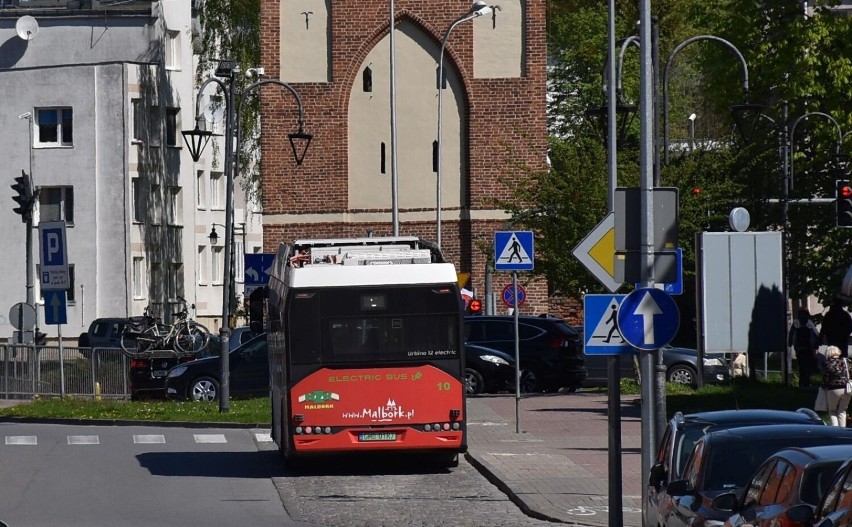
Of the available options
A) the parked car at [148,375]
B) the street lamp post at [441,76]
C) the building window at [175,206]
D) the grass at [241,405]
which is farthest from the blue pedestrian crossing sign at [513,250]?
the building window at [175,206]

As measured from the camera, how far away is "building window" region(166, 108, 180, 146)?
6450 cm

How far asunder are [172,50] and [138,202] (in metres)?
6.69

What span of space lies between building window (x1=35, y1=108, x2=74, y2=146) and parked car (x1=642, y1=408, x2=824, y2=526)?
5091 centimetres

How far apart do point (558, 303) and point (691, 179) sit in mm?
16513

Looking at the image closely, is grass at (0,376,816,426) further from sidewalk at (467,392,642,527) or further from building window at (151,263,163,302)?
building window at (151,263,163,302)

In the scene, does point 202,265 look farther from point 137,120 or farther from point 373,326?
point 373,326

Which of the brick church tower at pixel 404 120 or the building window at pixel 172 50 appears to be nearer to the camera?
the brick church tower at pixel 404 120

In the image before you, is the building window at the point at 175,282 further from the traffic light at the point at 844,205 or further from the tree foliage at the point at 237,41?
the traffic light at the point at 844,205

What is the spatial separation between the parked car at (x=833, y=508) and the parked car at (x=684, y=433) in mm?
3578

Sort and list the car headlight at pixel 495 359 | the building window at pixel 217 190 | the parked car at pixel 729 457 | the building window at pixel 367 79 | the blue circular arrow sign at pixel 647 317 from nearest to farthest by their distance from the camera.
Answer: the parked car at pixel 729 457 → the blue circular arrow sign at pixel 647 317 → the car headlight at pixel 495 359 → the building window at pixel 367 79 → the building window at pixel 217 190

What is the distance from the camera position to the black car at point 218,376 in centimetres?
3312

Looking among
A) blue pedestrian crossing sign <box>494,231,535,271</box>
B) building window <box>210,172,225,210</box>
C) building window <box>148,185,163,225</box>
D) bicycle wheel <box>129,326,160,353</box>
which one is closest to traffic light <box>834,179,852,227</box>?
blue pedestrian crossing sign <box>494,231,535,271</box>

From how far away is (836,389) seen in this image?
21844 millimetres

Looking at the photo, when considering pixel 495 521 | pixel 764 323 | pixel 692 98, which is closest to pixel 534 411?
pixel 764 323
